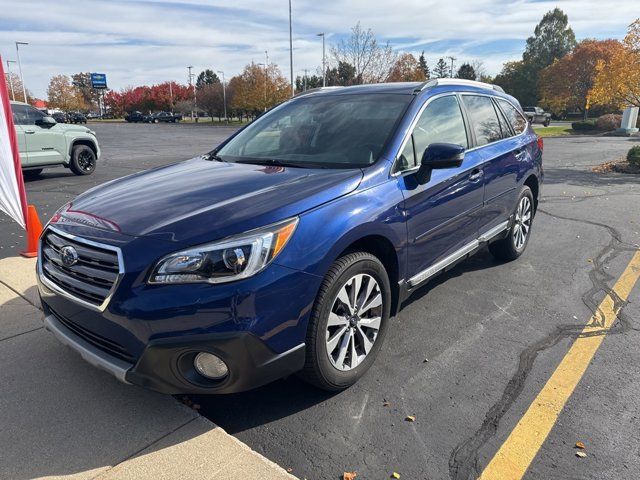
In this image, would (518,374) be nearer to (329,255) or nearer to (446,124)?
(329,255)

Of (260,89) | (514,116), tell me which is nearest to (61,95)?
(260,89)

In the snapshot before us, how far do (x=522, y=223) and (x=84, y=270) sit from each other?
14.7 feet

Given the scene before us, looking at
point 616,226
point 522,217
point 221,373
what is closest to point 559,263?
point 522,217

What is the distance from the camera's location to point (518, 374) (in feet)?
10.3

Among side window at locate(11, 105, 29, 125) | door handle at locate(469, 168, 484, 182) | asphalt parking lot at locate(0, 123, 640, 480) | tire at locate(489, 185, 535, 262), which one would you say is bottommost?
asphalt parking lot at locate(0, 123, 640, 480)

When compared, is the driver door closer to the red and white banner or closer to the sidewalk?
the red and white banner

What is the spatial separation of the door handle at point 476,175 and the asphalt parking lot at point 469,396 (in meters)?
1.08

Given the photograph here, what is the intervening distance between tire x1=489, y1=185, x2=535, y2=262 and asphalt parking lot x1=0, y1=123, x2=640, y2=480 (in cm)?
17

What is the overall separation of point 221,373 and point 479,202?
9.00 ft

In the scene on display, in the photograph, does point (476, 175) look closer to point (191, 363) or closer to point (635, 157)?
point (191, 363)

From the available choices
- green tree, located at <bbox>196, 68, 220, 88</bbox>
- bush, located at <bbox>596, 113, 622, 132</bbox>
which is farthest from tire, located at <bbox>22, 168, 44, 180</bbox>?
green tree, located at <bbox>196, 68, 220, 88</bbox>

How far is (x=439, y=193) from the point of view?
3.51 m

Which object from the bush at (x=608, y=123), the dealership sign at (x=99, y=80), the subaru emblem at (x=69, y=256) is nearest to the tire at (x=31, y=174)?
the subaru emblem at (x=69, y=256)

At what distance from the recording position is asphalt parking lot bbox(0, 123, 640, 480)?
7.87 ft
